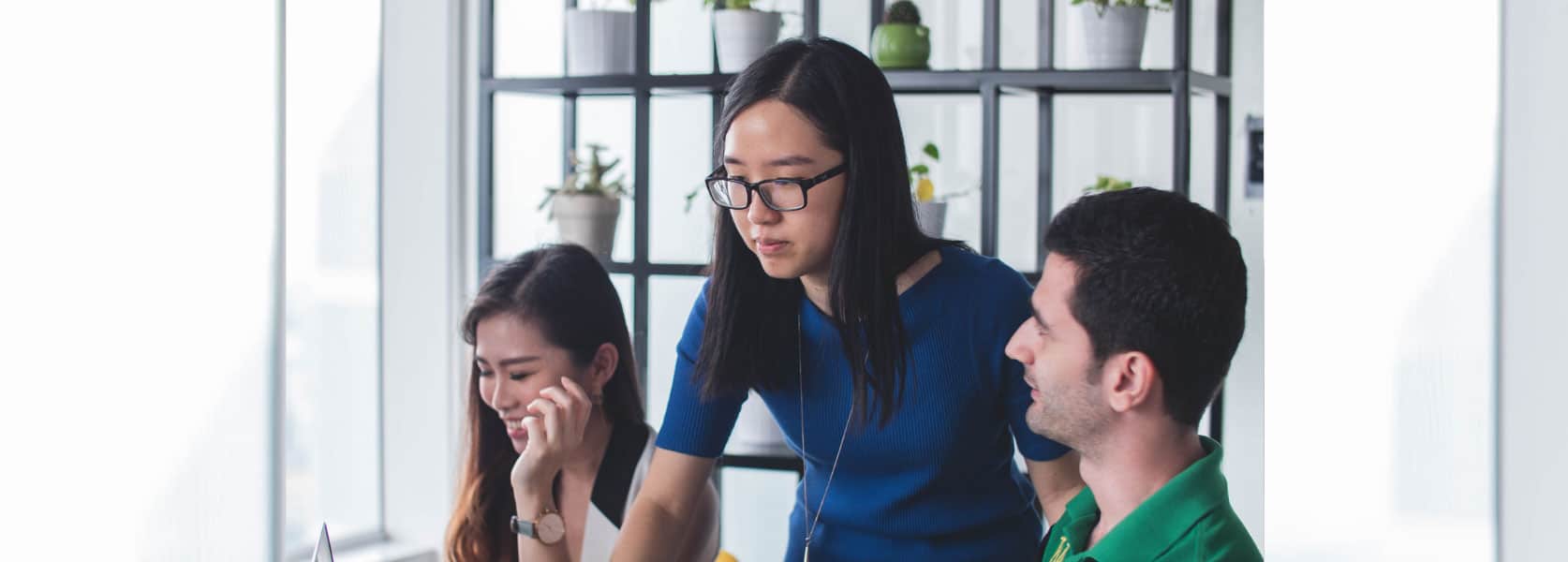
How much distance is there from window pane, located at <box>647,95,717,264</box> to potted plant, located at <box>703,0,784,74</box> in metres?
0.39

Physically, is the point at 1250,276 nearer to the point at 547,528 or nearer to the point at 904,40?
the point at 904,40

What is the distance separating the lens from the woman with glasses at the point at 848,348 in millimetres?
1509

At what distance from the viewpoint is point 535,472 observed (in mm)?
1993

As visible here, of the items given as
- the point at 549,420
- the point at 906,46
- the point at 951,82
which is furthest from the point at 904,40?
the point at 549,420

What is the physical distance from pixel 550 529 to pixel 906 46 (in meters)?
1.21

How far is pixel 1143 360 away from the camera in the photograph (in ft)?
4.12

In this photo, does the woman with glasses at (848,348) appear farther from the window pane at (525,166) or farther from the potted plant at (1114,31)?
the window pane at (525,166)

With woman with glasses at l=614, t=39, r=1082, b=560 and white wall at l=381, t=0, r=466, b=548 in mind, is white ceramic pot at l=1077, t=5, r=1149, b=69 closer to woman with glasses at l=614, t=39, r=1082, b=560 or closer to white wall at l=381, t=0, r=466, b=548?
woman with glasses at l=614, t=39, r=1082, b=560

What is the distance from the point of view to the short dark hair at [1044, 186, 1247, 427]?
1.24 metres
